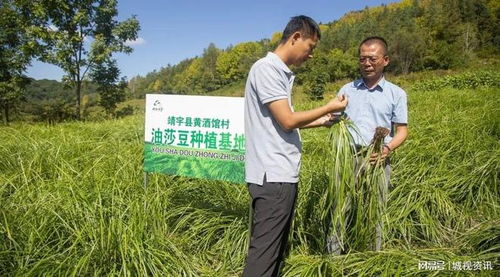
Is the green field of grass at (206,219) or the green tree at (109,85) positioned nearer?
the green field of grass at (206,219)

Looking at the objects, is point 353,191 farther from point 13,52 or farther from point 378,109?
point 13,52

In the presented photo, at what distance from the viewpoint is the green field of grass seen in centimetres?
208

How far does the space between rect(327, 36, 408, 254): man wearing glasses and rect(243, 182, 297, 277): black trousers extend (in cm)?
64

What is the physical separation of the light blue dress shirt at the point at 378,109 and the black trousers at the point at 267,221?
75cm

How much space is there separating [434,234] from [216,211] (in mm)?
1755

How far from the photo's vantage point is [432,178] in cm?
321

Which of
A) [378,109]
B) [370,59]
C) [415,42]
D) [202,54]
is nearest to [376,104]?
[378,109]

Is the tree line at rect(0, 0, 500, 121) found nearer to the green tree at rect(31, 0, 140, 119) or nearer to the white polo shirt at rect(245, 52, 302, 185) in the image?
the green tree at rect(31, 0, 140, 119)

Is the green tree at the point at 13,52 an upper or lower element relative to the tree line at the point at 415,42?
lower

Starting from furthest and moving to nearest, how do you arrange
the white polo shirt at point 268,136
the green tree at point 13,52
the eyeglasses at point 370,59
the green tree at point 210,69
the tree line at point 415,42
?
the green tree at point 210,69 < the tree line at point 415,42 < the green tree at point 13,52 < the eyeglasses at point 370,59 < the white polo shirt at point 268,136

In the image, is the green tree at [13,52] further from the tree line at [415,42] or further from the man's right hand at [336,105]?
the tree line at [415,42]

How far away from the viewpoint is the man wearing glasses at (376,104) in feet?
7.22

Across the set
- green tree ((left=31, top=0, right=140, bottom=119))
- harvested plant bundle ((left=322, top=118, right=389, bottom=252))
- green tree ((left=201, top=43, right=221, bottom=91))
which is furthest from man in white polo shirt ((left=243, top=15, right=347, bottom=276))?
green tree ((left=201, top=43, right=221, bottom=91))

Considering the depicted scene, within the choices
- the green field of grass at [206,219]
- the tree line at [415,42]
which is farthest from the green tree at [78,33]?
the tree line at [415,42]
